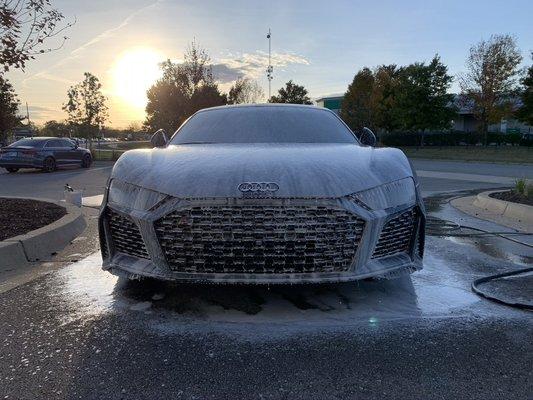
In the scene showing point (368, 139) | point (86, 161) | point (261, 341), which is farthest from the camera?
point (86, 161)

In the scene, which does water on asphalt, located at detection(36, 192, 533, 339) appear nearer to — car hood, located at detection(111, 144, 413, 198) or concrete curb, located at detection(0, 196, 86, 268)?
concrete curb, located at detection(0, 196, 86, 268)

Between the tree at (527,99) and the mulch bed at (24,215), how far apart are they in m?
40.1

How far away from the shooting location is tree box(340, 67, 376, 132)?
43000mm

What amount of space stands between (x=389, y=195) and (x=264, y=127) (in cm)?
173

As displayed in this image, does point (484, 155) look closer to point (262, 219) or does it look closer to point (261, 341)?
point (262, 219)

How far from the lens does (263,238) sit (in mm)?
2879

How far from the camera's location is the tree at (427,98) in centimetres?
3975

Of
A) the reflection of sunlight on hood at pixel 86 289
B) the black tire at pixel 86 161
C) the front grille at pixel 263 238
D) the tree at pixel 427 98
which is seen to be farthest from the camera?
the tree at pixel 427 98

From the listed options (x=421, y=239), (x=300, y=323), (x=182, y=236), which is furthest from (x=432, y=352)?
(x=182, y=236)

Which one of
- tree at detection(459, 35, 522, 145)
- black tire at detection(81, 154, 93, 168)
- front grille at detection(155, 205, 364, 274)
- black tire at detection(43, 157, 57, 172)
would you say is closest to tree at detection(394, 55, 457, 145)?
tree at detection(459, 35, 522, 145)

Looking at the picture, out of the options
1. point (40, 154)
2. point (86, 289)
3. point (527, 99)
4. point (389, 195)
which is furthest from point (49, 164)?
point (527, 99)

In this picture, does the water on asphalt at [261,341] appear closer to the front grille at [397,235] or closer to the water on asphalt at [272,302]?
the water on asphalt at [272,302]

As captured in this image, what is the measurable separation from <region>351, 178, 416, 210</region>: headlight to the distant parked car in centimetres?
1689

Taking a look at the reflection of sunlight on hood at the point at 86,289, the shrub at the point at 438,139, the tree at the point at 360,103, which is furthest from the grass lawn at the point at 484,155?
the reflection of sunlight on hood at the point at 86,289
